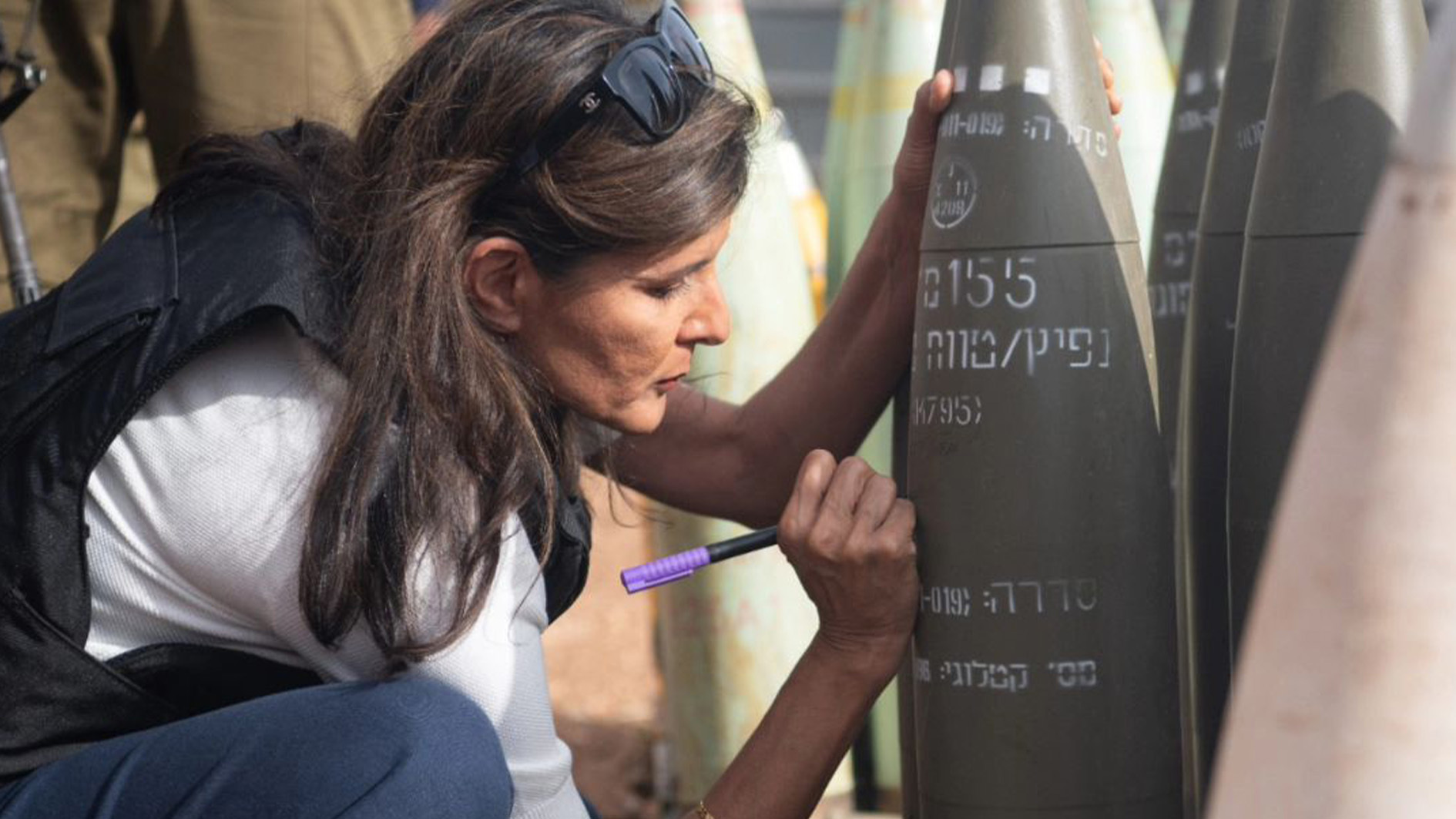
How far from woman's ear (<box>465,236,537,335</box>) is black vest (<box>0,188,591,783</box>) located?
5.5 inches

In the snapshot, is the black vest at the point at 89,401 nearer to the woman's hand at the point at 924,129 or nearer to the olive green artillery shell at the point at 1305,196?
the woman's hand at the point at 924,129

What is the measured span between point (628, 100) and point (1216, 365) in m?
0.61

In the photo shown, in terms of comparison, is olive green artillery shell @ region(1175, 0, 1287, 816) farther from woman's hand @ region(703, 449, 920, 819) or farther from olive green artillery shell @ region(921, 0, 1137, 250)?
woman's hand @ region(703, 449, 920, 819)

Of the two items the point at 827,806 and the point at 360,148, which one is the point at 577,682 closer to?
the point at 827,806

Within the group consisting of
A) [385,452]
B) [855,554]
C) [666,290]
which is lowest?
[855,554]

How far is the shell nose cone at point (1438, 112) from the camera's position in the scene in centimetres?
76

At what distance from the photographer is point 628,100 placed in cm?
155

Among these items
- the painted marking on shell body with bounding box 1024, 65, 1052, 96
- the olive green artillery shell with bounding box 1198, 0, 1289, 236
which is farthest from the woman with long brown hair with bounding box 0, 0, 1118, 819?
the olive green artillery shell with bounding box 1198, 0, 1289, 236

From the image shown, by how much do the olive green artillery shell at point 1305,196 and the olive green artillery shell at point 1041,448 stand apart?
10 centimetres

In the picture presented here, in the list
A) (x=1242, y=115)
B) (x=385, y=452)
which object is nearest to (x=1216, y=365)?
(x=1242, y=115)

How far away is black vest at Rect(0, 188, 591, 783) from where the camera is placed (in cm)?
150

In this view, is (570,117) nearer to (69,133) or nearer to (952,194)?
(952,194)

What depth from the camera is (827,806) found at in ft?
8.83

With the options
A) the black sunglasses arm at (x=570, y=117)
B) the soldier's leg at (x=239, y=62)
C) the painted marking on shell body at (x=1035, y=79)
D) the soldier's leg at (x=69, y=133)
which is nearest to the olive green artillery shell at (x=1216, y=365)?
the painted marking on shell body at (x=1035, y=79)
